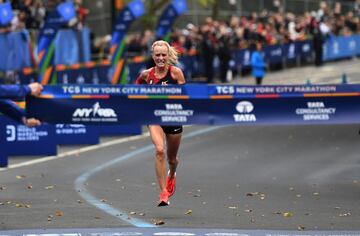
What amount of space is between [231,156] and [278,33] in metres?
23.7

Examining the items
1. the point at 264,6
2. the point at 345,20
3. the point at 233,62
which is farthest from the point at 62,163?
the point at 264,6

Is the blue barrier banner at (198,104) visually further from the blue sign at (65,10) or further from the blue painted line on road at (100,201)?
the blue sign at (65,10)

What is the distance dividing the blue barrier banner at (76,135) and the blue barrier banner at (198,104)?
8011mm

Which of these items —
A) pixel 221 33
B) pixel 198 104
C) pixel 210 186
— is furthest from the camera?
pixel 221 33

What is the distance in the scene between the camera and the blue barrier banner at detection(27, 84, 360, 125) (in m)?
12.9

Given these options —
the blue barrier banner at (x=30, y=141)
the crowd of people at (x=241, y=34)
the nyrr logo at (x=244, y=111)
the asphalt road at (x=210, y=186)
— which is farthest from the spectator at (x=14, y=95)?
the crowd of people at (x=241, y=34)

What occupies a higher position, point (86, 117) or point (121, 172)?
Answer: point (86, 117)

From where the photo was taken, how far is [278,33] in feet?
139

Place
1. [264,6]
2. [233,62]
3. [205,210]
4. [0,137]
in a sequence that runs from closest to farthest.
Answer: [205,210] < [0,137] < [233,62] < [264,6]

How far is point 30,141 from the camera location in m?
19.6

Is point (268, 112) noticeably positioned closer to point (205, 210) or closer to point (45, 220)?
point (205, 210)

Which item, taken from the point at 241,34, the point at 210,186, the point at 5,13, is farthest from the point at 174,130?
the point at 241,34

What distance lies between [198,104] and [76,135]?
8.32 m

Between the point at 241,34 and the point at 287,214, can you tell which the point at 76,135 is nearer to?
the point at 287,214
